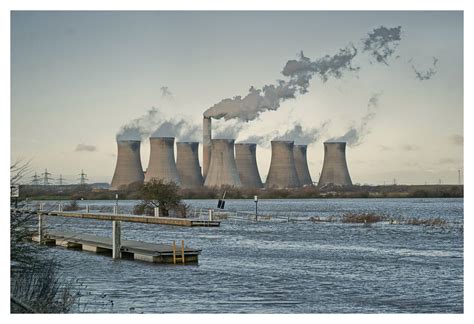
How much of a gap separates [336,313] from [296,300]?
0.86m

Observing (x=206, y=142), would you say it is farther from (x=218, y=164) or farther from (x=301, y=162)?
(x=301, y=162)

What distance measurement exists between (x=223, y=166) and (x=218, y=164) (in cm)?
42

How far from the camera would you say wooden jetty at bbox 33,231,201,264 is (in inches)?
524

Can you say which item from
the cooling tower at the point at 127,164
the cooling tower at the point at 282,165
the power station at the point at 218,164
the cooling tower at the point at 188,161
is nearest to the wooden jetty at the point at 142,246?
the power station at the point at 218,164

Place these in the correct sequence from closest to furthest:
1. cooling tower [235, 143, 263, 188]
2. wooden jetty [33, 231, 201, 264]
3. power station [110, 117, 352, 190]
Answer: wooden jetty [33, 231, 201, 264], power station [110, 117, 352, 190], cooling tower [235, 143, 263, 188]

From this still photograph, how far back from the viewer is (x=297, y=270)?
498 inches

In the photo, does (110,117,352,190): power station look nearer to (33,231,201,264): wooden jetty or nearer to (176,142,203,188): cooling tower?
(176,142,203,188): cooling tower

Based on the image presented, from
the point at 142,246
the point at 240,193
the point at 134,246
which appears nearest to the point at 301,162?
the point at 240,193

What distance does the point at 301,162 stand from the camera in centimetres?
4572

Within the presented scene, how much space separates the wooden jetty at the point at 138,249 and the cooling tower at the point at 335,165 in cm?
2274

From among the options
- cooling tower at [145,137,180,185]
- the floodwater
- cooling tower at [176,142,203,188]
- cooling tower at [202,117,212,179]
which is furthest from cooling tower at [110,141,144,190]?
the floodwater
